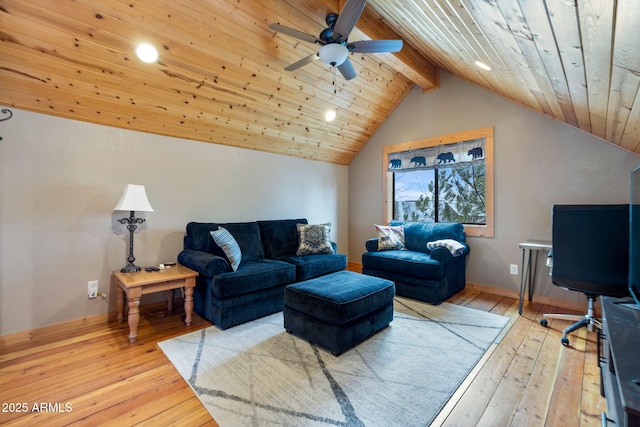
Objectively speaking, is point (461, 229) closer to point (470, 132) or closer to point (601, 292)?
point (470, 132)

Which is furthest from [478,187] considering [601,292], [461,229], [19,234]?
[19,234]

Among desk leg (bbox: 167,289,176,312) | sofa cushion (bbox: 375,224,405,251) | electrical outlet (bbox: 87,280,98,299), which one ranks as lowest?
desk leg (bbox: 167,289,176,312)

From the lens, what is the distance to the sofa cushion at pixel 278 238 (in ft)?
12.2

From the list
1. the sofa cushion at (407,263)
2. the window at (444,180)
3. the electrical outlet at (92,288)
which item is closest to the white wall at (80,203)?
the electrical outlet at (92,288)

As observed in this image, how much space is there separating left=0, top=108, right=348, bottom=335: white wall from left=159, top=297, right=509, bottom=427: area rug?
1.16 metres

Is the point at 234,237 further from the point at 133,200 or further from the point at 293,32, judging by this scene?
the point at 293,32

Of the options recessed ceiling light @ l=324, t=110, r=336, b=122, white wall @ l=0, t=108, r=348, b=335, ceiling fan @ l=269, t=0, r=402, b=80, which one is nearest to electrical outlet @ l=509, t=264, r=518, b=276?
ceiling fan @ l=269, t=0, r=402, b=80

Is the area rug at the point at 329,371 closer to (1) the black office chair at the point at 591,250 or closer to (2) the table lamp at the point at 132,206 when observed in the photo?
(1) the black office chair at the point at 591,250

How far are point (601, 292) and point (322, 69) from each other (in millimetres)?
3422

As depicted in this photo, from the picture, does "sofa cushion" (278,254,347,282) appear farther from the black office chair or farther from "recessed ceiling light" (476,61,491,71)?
"recessed ceiling light" (476,61,491,71)

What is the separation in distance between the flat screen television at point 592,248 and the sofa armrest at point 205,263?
9.96ft

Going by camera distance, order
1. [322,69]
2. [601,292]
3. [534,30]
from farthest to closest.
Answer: [322,69] < [601,292] < [534,30]

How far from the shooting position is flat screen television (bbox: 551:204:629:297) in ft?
7.22

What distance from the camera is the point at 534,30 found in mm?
1505
